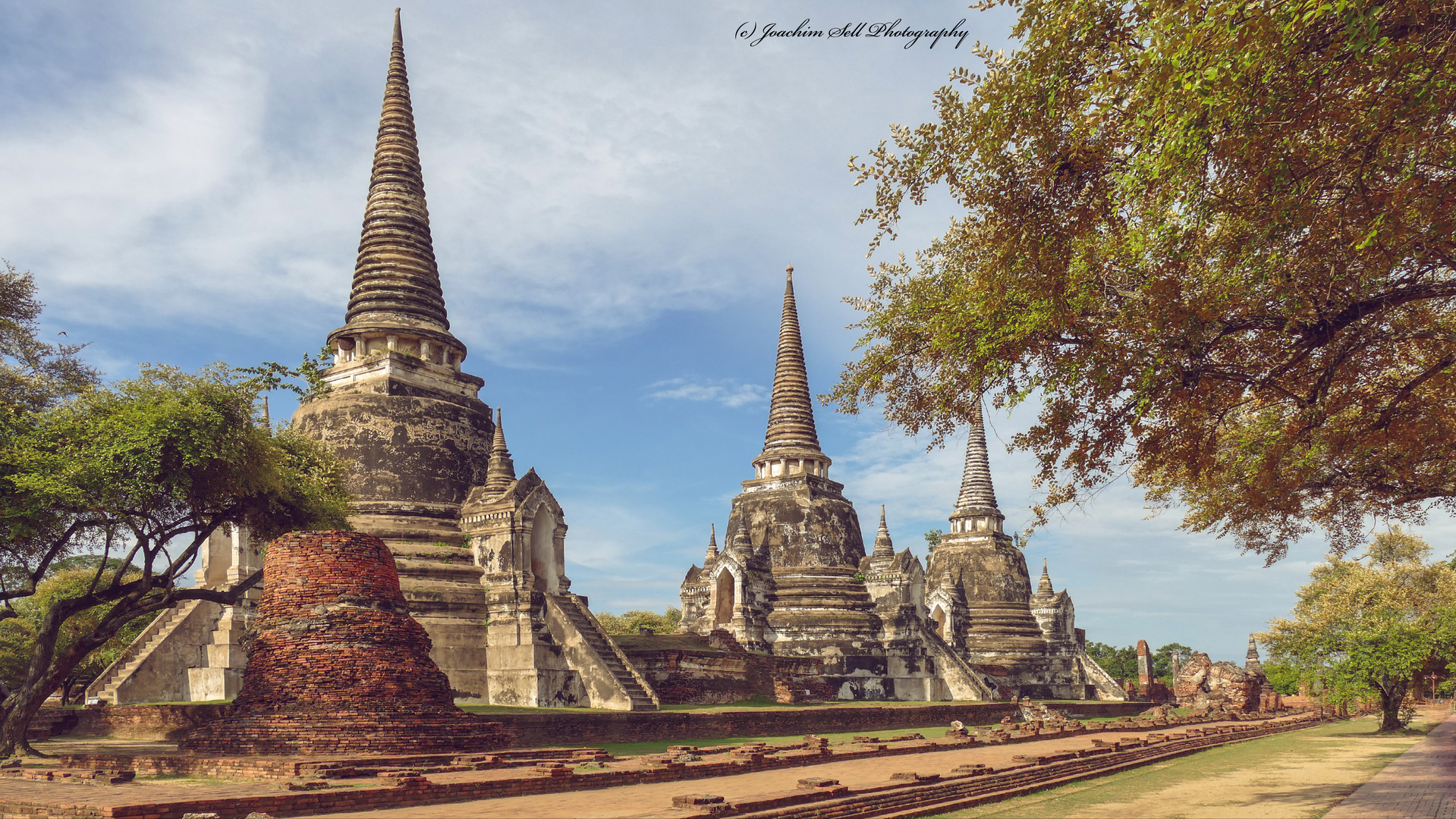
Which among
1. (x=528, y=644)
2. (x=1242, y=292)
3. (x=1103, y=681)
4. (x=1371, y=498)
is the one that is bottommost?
(x=1103, y=681)

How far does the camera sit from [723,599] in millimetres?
33188

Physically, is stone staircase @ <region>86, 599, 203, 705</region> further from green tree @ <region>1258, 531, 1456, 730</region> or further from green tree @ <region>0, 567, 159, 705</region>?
green tree @ <region>1258, 531, 1456, 730</region>

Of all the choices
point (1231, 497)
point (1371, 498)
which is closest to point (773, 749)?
point (1231, 497)

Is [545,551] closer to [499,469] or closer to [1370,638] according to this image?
[499,469]

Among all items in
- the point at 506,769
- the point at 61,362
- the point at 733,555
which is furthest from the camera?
the point at 733,555

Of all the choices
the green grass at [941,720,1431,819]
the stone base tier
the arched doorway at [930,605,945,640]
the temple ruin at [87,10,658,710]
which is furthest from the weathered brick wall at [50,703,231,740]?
the arched doorway at [930,605,945,640]

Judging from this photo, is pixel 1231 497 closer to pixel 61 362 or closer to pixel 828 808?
pixel 828 808

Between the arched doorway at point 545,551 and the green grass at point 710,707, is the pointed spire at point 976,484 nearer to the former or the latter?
the green grass at point 710,707

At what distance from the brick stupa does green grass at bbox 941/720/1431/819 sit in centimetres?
698

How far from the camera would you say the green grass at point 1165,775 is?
495 inches

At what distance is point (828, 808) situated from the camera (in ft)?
36.3

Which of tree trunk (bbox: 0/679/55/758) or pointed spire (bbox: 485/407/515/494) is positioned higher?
pointed spire (bbox: 485/407/515/494)

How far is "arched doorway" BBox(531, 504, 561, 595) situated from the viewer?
22.9 meters

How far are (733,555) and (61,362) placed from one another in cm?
1931
